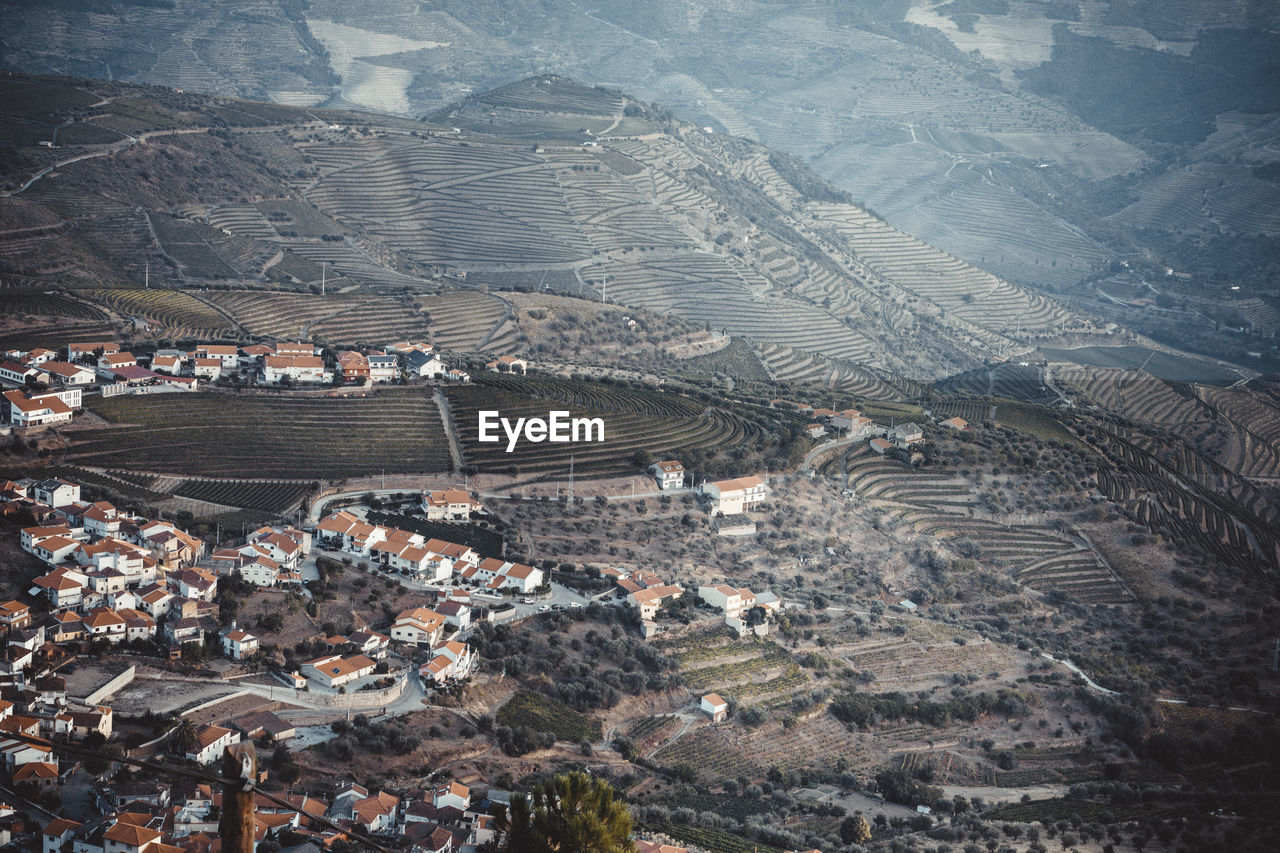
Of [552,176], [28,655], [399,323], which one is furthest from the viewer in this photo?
[552,176]

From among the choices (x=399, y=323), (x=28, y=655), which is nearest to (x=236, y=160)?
(x=399, y=323)

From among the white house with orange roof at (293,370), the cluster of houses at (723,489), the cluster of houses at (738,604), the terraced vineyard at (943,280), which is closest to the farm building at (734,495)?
the cluster of houses at (723,489)

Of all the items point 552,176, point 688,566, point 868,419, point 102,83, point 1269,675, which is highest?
point 102,83

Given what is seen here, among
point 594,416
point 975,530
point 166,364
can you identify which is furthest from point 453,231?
point 975,530

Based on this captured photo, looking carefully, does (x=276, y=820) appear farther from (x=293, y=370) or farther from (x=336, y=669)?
(x=293, y=370)

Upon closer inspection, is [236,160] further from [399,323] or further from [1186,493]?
[1186,493]

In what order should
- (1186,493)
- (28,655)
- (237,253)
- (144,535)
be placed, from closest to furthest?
(28,655) < (144,535) < (1186,493) < (237,253)
